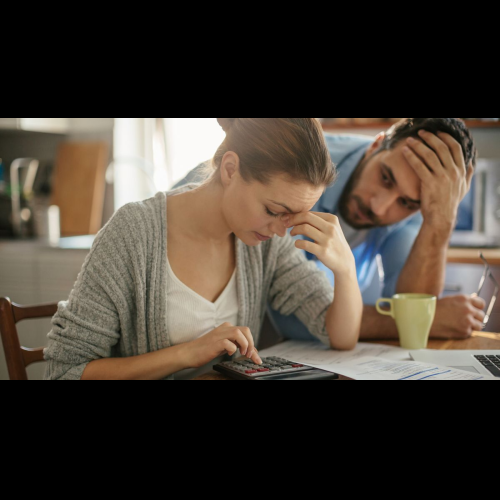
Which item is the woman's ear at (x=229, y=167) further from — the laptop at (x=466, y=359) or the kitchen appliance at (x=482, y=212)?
the kitchen appliance at (x=482, y=212)

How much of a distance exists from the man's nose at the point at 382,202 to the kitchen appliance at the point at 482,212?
1.49 metres

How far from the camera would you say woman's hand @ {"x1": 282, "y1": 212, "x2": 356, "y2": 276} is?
3.18ft

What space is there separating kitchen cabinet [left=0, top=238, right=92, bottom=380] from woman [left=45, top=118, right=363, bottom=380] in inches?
55.7

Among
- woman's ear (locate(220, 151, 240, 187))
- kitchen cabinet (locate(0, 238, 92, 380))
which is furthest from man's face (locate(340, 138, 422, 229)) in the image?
kitchen cabinet (locate(0, 238, 92, 380))

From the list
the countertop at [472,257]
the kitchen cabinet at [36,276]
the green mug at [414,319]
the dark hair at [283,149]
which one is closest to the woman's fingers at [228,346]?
the dark hair at [283,149]

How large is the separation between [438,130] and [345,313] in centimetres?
45

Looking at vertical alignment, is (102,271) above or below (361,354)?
above

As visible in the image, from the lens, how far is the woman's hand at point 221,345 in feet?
2.86

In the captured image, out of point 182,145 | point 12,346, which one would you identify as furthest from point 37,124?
point 12,346
